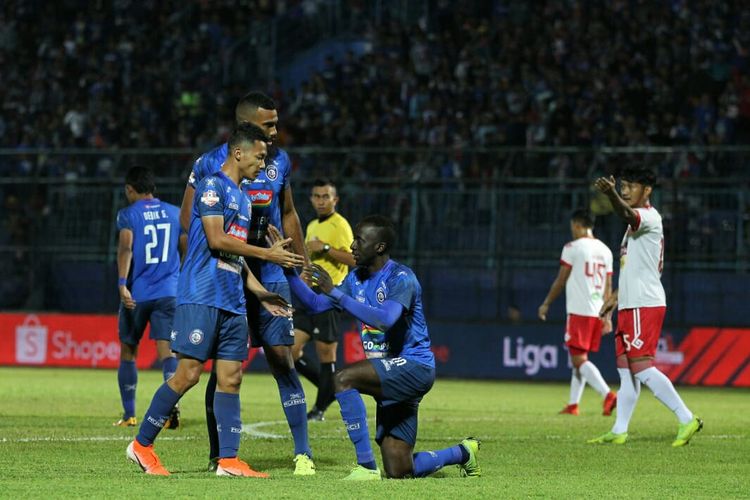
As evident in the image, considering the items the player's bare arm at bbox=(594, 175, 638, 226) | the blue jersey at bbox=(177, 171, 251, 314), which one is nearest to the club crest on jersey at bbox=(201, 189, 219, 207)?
the blue jersey at bbox=(177, 171, 251, 314)

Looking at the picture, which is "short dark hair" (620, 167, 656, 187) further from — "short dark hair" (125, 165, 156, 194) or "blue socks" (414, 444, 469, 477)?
"short dark hair" (125, 165, 156, 194)

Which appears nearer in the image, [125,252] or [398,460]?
[398,460]

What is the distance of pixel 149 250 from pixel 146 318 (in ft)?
2.17

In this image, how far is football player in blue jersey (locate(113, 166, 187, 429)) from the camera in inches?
506

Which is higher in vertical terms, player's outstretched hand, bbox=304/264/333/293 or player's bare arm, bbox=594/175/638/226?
player's bare arm, bbox=594/175/638/226

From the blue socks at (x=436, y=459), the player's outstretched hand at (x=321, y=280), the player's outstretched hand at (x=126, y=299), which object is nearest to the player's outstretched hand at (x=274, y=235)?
the player's outstretched hand at (x=321, y=280)

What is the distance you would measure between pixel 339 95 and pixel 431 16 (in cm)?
304

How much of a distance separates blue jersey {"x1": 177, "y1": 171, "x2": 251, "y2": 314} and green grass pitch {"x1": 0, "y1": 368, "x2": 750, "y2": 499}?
1.12 meters

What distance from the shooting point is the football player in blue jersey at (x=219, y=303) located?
835 cm

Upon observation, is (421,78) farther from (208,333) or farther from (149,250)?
(208,333)

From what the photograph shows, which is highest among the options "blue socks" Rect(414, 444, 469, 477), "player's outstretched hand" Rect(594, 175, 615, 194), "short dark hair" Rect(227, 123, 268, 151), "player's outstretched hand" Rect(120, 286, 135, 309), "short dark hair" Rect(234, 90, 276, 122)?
"short dark hair" Rect(234, 90, 276, 122)

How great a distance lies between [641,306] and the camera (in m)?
11.5

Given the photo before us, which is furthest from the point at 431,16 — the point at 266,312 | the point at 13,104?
the point at 266,312

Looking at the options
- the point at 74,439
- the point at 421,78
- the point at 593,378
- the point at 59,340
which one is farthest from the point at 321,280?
the point at 421,78
